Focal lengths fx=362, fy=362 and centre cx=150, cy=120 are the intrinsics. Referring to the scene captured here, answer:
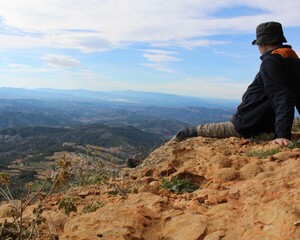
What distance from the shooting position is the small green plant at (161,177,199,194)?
5.00 meters

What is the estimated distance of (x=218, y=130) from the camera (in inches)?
329

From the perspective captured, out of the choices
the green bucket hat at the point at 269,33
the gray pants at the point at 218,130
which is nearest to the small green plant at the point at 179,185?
the gray pants at the point at 218,130

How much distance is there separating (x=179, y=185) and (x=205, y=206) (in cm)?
99

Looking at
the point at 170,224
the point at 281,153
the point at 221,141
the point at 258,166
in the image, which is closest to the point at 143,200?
the point at 170,224

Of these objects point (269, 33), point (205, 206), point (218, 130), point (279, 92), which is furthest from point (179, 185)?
point (269, 33)

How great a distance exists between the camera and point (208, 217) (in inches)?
142

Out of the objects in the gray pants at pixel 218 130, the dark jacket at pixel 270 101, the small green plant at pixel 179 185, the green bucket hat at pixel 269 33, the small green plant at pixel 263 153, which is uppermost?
the green bucket hat at pixel 269 33

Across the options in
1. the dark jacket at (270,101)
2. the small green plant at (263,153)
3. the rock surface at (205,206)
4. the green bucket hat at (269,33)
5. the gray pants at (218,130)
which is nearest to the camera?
the rock surface at (205,206)

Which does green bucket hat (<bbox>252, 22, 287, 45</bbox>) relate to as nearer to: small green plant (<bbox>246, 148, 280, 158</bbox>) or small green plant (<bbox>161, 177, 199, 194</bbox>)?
small green plant (<bbox>246, 148, 280, 158</bbox>)

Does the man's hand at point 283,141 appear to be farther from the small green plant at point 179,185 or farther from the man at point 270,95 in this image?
the small green plant at point 179,185

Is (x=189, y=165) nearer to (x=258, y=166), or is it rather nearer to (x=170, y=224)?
(x=258, y=166)

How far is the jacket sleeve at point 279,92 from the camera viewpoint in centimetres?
641

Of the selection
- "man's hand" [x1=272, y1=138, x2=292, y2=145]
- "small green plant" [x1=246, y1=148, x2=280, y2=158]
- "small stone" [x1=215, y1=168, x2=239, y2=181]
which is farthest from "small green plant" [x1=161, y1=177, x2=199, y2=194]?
"man's hand" [x1=272, y1=138, x2=292, y2=145]

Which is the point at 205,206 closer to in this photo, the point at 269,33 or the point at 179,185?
the point at 179,185
